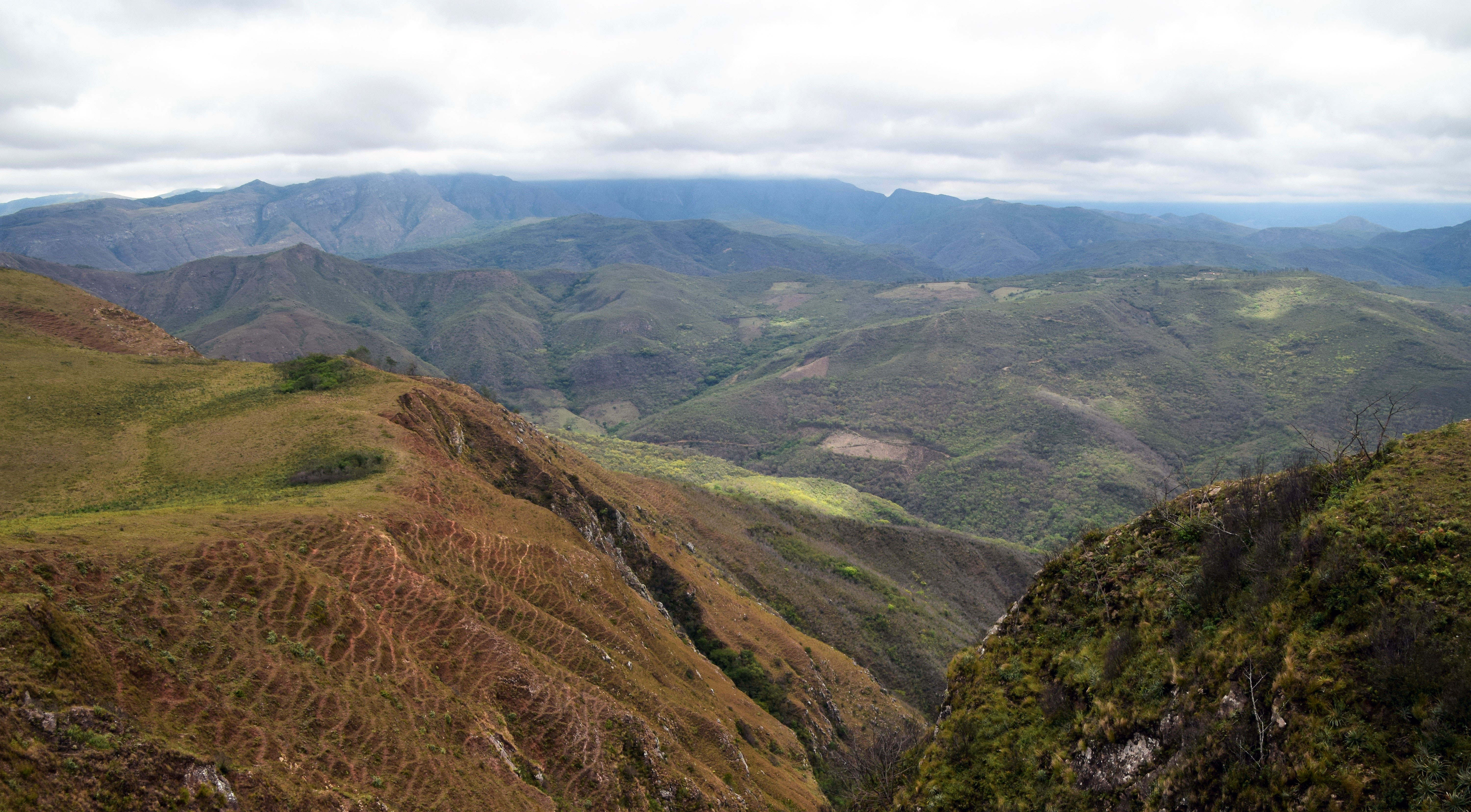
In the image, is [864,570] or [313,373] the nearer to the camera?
[313,373]

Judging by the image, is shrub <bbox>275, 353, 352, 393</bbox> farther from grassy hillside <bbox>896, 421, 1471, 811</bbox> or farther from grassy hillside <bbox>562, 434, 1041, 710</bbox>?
grassy hillside <bbox>896, 421, 1471, 811</bbox>

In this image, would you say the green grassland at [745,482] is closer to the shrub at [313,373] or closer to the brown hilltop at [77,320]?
the brown hilltop at [77,320]

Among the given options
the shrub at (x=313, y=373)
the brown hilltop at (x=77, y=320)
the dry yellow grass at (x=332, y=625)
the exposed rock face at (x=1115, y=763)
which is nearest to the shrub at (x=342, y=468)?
the dry yellow grass at (x=332, y=625)

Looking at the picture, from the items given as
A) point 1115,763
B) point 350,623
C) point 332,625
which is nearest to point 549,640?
point 350,623

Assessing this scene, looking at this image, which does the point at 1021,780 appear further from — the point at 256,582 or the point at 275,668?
the point at 256,582

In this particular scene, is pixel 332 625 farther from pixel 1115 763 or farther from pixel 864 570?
pixel 864 570

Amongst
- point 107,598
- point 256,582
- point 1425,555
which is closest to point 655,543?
point 256,582

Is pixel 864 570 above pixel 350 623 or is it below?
below
